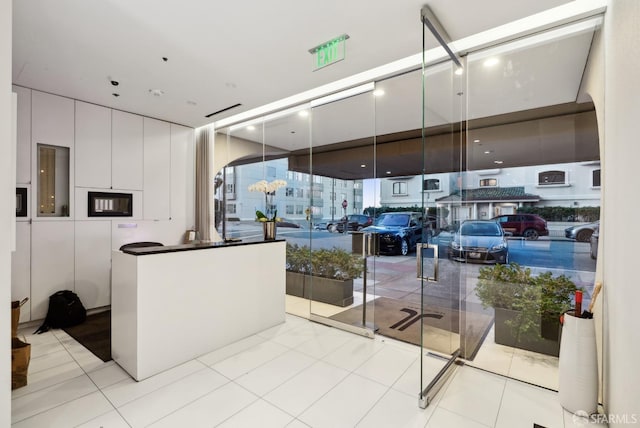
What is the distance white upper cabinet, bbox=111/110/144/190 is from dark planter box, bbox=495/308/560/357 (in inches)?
209

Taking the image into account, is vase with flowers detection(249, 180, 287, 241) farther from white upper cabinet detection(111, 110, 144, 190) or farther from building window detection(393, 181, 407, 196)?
white upper cabinet detection(111, 110, 144, 190)

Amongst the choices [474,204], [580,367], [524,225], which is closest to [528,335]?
[580,367]

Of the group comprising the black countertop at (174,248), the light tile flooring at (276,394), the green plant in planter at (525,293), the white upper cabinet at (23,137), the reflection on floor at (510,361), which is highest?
the white upper cabinet at (23,137)

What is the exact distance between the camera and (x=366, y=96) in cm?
384

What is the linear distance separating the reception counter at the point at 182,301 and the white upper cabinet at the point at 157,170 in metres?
2.34

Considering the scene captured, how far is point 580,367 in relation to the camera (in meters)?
2.12

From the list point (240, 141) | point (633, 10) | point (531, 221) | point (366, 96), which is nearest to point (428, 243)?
point (531, 221)

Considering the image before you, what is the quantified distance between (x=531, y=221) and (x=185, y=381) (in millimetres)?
3432

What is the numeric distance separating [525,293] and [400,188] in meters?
1.76

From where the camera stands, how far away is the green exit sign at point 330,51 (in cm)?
277

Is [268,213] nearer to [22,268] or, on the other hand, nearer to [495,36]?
[22,268]

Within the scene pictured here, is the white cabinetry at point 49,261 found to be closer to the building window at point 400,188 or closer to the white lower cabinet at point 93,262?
the white lower cabinet at point 93,262

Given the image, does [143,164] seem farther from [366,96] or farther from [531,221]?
[531,221]

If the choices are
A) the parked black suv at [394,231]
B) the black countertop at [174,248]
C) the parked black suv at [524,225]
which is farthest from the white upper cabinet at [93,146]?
the parked black suv at [524,225]
